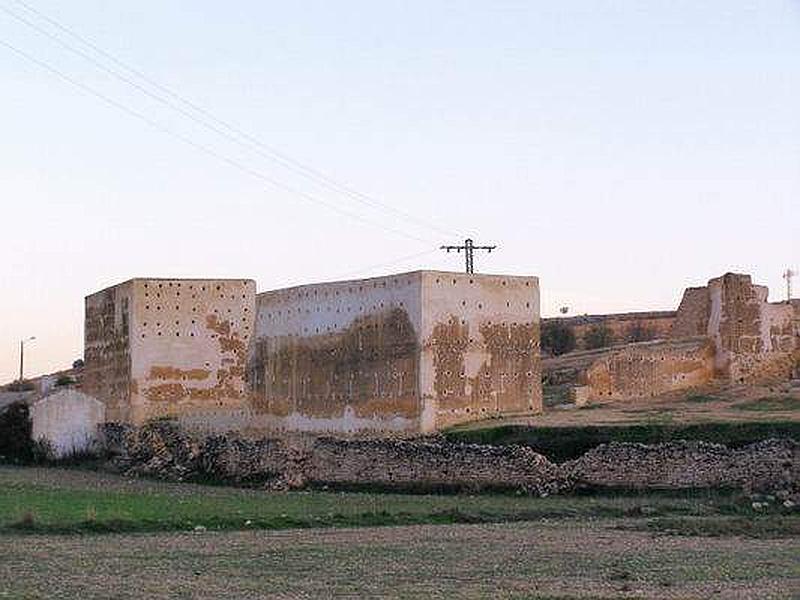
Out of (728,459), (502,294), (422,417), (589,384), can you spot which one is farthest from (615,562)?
(589,384)

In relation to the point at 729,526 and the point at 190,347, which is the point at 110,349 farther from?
the point at 729,526

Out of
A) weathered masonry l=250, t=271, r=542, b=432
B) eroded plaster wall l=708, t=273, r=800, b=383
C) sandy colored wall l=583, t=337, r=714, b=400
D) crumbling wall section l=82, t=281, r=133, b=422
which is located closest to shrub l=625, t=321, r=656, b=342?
eroded plaster wall l=708, t=273, r=800, b=383

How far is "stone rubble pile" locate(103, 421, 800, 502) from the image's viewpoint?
78.9 feet

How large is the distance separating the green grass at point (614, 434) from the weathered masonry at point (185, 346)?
1216 centimetres

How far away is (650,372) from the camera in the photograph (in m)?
38.8

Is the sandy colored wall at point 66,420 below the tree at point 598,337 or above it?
below

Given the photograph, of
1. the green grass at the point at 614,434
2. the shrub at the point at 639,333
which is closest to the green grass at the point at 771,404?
the green grass at the point at 614,434

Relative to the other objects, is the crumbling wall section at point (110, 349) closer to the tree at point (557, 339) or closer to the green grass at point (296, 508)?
the green grass at point (296, 508)

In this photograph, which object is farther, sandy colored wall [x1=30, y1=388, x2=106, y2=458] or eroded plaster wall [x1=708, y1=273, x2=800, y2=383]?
sandy colored wall [x1=30, y1=388, x2=106, y2=458]

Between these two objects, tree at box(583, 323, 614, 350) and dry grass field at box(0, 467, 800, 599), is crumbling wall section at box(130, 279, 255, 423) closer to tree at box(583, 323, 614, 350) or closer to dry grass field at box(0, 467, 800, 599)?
dry grass field at box(0, 467, 800, 599)

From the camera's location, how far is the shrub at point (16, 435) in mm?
42125

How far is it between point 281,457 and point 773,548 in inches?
641

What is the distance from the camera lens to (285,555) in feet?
52.2

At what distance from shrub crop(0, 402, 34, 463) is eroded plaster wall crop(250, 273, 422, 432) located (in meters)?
8.84
